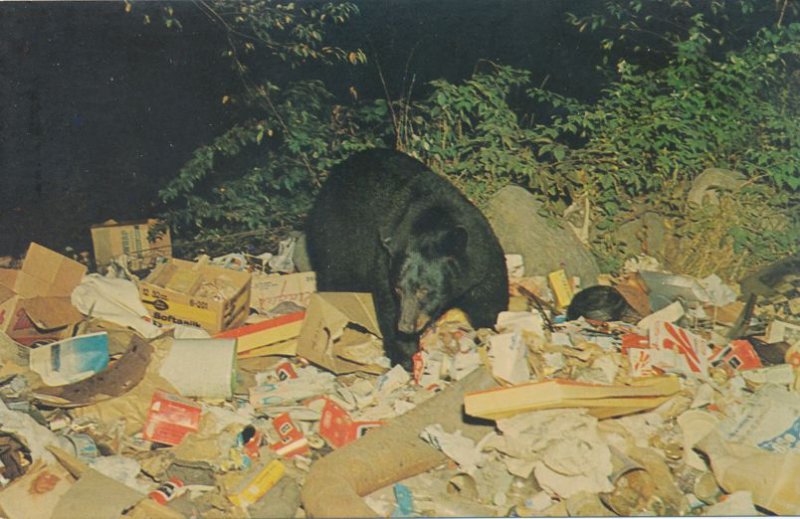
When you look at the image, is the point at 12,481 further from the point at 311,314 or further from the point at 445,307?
the point at 445,307

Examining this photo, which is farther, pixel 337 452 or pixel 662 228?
pixel 662 228

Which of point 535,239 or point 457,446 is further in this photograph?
point 535,239

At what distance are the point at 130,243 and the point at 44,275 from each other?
4.42 feet

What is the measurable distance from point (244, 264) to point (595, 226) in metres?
3.19

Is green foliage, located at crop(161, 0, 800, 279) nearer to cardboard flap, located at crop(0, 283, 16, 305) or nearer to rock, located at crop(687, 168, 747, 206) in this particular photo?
rock, located at crop(687, 168, 747, 206)

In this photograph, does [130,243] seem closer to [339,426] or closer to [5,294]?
[5,294]

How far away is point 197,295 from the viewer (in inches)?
210

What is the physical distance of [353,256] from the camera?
575 centimetres

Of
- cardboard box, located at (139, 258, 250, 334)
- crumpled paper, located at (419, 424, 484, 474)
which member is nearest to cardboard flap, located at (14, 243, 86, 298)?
cardboard box, located at (139, 258, 250, 334)

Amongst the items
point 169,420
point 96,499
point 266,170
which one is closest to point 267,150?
point 266,170

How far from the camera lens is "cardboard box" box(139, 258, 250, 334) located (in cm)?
489

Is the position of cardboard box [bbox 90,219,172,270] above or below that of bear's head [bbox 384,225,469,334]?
below

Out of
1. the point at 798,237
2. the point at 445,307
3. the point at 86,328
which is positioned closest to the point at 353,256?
the point at 445,307

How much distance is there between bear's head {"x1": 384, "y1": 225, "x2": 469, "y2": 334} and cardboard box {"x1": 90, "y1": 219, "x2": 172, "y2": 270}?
2852 mm
